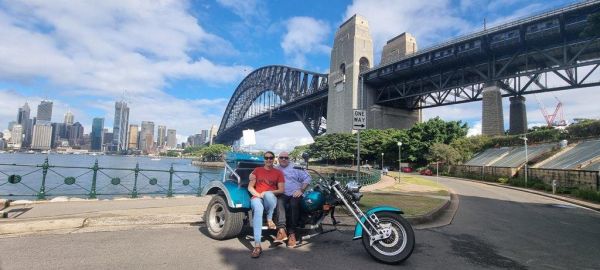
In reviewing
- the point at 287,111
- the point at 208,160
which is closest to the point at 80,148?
the point at 208,160

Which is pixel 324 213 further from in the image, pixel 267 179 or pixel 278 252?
pixel 267 179

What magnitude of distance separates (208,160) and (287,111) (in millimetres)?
41070

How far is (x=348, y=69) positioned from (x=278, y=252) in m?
71.2

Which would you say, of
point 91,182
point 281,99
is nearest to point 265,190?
point 91,182

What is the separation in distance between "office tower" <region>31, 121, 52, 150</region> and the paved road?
682 feet

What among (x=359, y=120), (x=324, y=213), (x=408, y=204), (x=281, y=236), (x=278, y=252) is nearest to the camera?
(x=278, y=252)

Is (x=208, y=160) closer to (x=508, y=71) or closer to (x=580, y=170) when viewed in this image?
(x=508, y=71)

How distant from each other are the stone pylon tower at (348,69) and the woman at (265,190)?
6648cm

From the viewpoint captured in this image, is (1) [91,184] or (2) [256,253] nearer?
(2) [256,253]

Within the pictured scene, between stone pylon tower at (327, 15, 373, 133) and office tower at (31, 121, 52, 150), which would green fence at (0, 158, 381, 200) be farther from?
office tower at (31, 121, 52, 150)

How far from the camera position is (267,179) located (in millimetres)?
5465

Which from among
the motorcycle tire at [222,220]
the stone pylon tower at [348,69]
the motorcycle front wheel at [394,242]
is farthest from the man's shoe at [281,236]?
the stone pylon tower at [348,69]

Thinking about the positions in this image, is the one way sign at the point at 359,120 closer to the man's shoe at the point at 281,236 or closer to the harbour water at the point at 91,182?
the harbour water at the point at 91,182

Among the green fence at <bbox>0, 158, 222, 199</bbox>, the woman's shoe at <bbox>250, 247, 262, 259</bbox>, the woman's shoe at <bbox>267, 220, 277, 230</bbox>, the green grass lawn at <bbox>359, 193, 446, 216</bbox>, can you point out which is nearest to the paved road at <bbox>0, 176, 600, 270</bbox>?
the woman's shoe at <bbox>250, 247, 262, 259</bbox>
